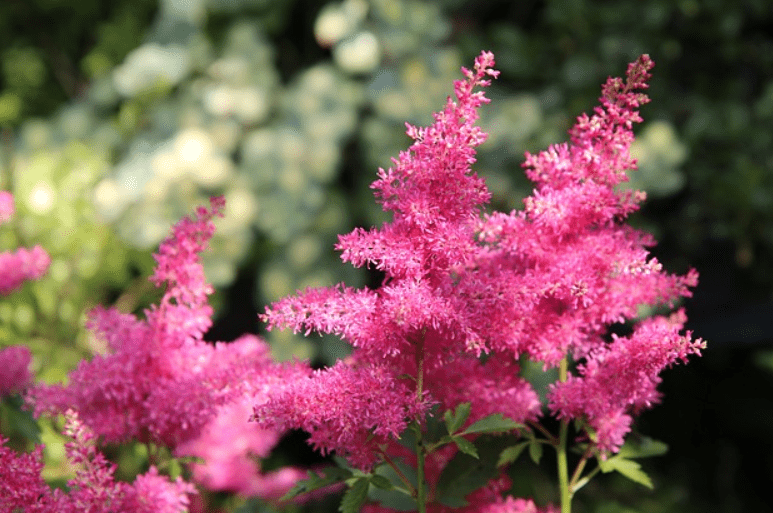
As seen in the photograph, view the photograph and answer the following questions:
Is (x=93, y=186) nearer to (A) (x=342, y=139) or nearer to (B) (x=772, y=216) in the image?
(A) (x=342, y=139)

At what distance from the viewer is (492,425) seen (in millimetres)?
873

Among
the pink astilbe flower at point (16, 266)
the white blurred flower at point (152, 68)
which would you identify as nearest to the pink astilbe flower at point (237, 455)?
the pink astilbe flower at point (16, 266)

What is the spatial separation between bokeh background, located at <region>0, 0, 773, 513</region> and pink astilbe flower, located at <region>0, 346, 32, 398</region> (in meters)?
1.27

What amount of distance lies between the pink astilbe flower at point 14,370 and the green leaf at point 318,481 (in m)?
0.43

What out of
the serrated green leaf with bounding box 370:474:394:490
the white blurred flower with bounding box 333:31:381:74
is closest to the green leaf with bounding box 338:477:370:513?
the serrated green leaf with bounding box 370:474:394:490

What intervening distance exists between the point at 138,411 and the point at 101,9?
3.19 m

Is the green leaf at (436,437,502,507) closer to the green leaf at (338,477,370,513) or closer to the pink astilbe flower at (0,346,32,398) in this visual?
the green leaf at (338,477,370,513)

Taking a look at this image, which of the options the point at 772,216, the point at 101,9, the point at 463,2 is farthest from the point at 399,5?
the point at 101,9

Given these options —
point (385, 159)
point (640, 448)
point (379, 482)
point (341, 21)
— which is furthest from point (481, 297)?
point (341, 21)

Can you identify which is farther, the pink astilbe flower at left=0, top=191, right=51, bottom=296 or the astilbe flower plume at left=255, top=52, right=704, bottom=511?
the pink astilbe flower at left=0, top=191, right=51, bottom=296

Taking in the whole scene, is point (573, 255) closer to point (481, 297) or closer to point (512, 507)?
point (481, 297)

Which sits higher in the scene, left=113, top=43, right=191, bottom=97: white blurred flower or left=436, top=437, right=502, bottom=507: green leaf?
left=113, top=43, right=191, bottom=97: white blurred flower

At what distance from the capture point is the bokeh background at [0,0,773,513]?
267cm

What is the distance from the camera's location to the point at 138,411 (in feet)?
3.25
